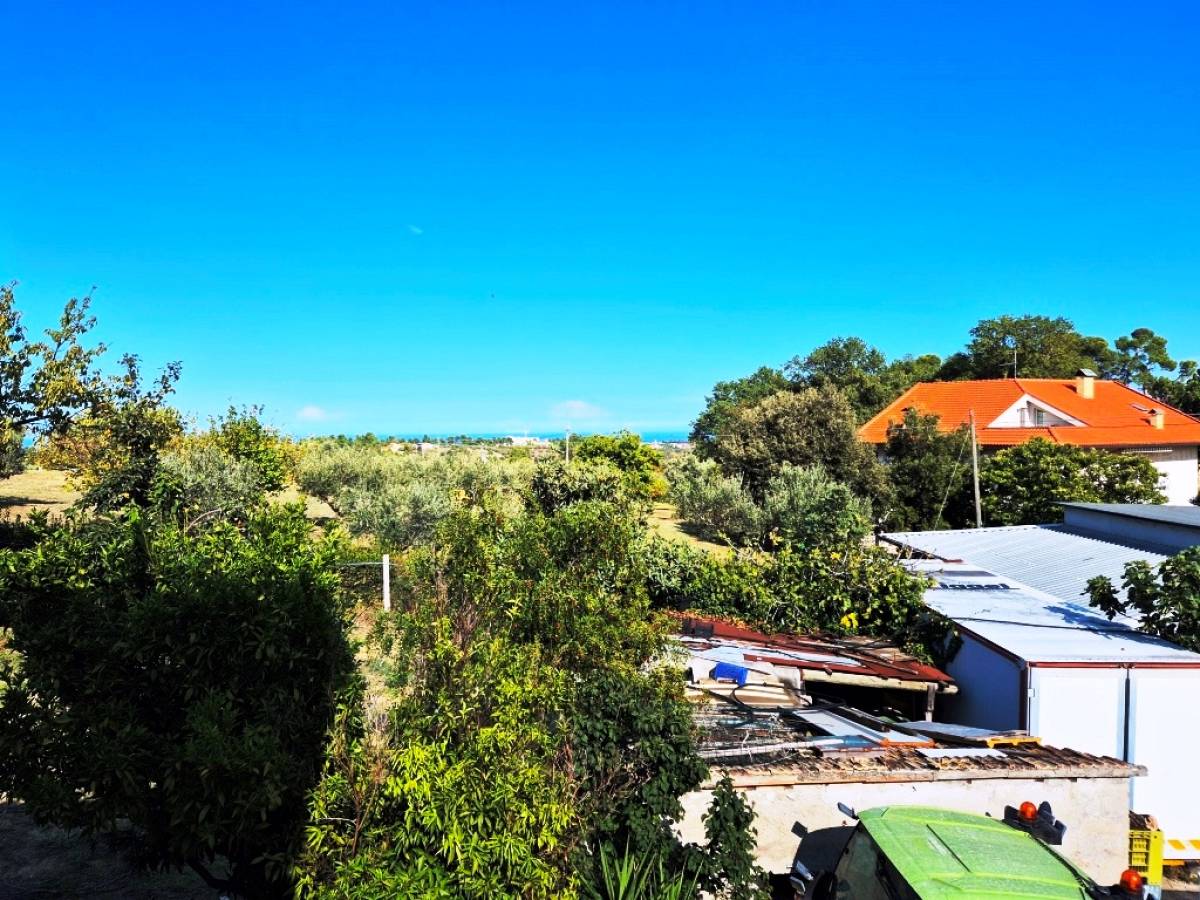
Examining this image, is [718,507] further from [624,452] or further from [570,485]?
[624,452]

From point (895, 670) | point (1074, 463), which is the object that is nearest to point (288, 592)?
point (895, 670)

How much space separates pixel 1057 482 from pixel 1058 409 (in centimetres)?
1679

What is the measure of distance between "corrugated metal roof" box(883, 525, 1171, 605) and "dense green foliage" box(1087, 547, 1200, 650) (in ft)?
3.80

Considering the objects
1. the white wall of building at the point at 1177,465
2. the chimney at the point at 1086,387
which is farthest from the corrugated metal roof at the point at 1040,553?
the chimney at the point at 1086,387

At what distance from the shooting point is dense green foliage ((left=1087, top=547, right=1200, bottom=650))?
8.20 meters

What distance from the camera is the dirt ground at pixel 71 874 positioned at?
19.6 ft

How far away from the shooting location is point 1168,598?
8.49m

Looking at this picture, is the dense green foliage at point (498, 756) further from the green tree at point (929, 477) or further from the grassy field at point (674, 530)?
the green tree at point (929, 477)

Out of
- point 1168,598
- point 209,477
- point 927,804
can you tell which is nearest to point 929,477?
point 1168,598

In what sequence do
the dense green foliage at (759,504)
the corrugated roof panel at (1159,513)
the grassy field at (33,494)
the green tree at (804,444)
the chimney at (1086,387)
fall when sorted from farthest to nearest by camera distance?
the chimney at (1086,387)
the green tree at (804,444)
the grassy field at (33,494)
the dense green foliage at (759,504)
the corrugated roof panel at (1159,513)

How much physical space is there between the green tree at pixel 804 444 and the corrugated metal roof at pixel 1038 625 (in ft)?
50.7

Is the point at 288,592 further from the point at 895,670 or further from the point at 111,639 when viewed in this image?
the point at 895,670

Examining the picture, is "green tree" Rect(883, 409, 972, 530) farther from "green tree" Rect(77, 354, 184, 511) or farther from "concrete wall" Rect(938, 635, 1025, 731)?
"green tree" Rect(77, 354, 184, 511)

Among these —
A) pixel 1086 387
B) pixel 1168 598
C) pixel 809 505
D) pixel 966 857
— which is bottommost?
pixel 966 857
